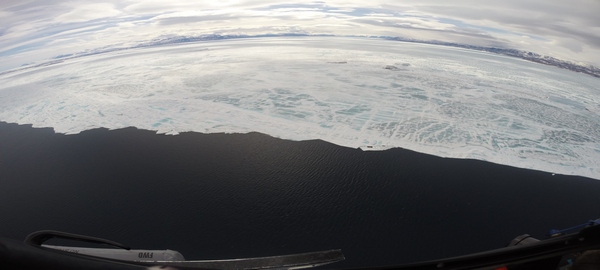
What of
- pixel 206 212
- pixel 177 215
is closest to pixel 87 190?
pixel 177 215

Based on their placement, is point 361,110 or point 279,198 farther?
point 361,110

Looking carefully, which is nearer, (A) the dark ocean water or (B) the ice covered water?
(A) the dark ocean water

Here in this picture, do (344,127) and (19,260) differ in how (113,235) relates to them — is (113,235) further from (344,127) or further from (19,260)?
(344,127)

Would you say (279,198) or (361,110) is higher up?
(361,110)

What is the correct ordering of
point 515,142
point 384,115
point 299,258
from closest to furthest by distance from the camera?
point 299,258 < point 515,142 < point 384,115

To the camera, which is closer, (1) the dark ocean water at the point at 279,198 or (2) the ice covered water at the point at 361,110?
(1) the dark ocean water at the point at 279,198

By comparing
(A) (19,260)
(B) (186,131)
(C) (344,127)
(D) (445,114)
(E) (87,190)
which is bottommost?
(E) (87,190)

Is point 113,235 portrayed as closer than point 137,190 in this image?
Yes

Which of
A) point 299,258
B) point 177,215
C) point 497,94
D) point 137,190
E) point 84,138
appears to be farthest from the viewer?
point 497,94
